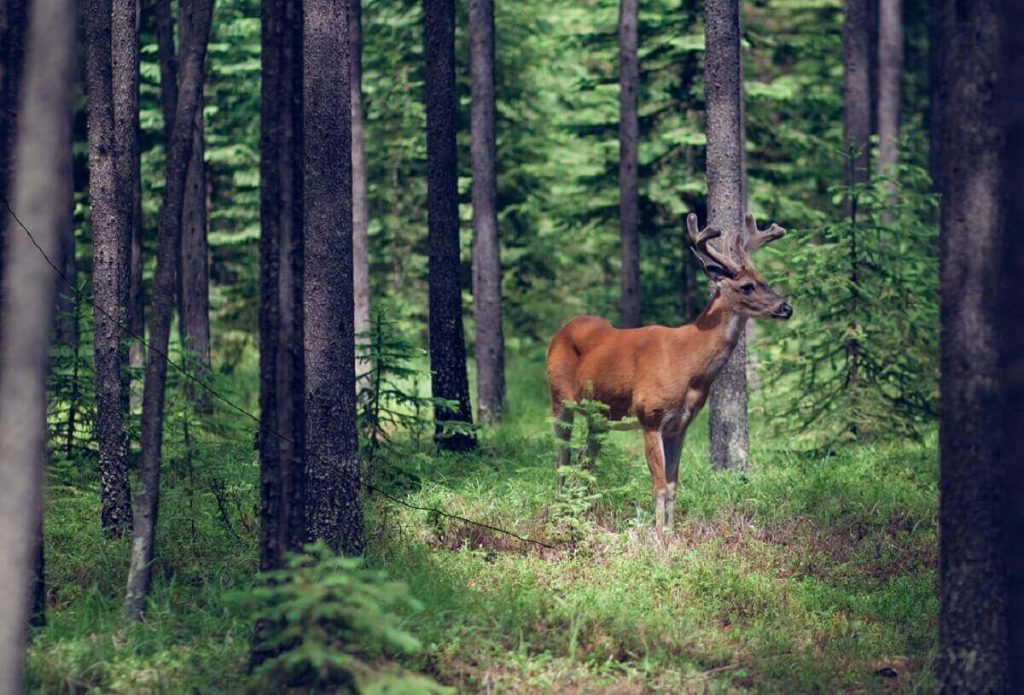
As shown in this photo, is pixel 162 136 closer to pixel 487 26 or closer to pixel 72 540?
pixel 487 26

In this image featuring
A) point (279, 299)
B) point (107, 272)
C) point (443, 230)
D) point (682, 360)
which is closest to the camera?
point (279, 299)

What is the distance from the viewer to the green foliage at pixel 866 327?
54.6 ft

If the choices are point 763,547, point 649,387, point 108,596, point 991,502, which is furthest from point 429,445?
point 991,502

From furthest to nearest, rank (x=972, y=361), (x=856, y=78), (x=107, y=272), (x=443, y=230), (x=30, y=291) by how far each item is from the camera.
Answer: (x=856, y=78) < (x=443, y=230) < (x=107, y=272) < (x=972, y=361) < (x=30, y=291)

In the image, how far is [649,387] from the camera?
1273cm

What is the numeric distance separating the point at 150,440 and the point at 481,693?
3.22 metres

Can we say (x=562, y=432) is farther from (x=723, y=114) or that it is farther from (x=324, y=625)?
(x=324, y=625)

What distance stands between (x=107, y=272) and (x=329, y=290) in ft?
8.33

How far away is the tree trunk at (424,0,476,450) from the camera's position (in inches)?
645

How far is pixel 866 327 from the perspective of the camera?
16.7 metres

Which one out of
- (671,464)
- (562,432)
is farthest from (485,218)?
(671,464)

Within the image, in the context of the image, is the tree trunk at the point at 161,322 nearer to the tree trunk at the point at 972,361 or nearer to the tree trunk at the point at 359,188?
the tree trunk at the point at 972,361

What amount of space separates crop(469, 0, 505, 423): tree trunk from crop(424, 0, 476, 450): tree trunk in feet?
7.92

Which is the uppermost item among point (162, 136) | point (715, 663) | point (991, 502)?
point (162, 136)
